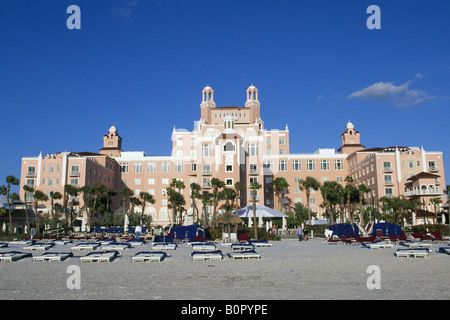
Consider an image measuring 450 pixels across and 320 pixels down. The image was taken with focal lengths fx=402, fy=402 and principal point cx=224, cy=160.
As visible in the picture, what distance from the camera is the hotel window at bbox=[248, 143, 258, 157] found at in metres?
77.3

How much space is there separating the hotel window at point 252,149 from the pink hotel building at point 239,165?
17cm

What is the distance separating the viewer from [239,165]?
2739 inches

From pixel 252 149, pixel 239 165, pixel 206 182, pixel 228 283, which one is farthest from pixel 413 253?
pixel 252 149

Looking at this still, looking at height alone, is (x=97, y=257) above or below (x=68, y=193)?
below

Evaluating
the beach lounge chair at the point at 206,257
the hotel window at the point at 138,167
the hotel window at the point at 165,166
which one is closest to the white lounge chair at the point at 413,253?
the beach lounge chair at the point at 206,257

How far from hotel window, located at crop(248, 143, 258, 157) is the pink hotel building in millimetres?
173

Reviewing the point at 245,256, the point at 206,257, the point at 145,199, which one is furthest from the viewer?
the point at 145,199

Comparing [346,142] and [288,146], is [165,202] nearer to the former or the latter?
[288,146]

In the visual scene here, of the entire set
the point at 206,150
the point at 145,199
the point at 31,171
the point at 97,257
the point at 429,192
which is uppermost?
the point at 206,150

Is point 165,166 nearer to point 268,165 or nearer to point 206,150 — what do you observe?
point 206,150

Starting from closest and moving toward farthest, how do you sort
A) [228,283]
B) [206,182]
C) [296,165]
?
[228,283], [206,182], [296,165]

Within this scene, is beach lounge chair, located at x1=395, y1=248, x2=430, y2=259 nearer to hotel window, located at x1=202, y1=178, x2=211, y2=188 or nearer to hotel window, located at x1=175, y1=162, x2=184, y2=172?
hotel window, located at x1=202, y1=178, x2=211, y2=188

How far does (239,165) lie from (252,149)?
30.8ft
